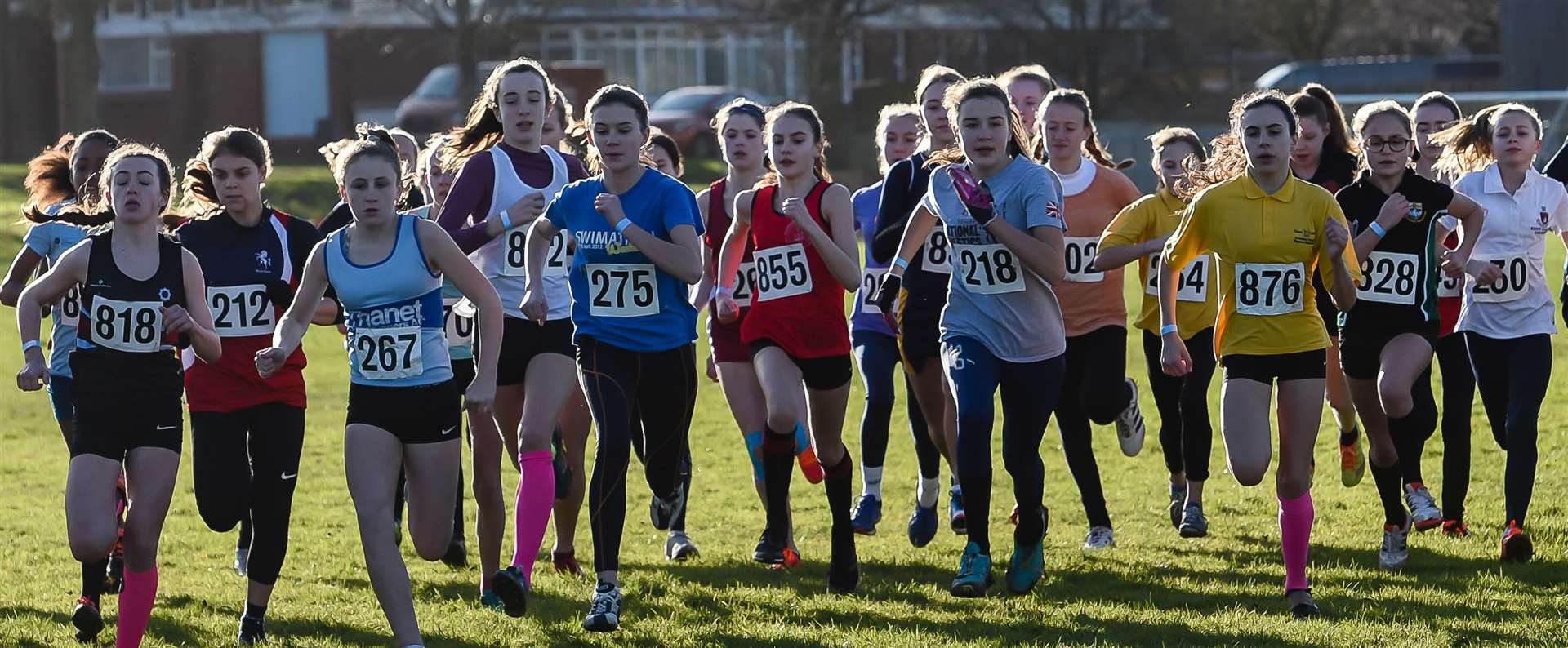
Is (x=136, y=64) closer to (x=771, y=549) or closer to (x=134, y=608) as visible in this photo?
(x=771, y=549)

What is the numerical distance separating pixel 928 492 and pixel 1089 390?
35.1 inches

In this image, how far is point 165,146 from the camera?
171ft

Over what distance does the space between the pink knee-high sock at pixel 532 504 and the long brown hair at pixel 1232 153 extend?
2.58 metres

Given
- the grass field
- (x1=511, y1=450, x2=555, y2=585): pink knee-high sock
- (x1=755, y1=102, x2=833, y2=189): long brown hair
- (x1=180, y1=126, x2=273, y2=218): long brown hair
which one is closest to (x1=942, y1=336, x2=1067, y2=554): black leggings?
the grass field

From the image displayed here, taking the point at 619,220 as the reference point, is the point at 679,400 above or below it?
below

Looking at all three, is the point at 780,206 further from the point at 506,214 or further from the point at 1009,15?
the point at 1009,15

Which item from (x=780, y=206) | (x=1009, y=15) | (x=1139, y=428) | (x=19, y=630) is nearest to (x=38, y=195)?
(x=19, y=630)

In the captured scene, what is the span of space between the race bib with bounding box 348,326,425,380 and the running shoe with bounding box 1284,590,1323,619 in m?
3.05

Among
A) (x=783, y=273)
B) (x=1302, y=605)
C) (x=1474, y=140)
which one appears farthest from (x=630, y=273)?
(x=1474, y=140)

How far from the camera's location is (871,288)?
8.59 metres

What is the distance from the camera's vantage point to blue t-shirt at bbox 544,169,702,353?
6.99 metres

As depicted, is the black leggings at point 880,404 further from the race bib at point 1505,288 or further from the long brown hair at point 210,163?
the long brown hair at point 210,163

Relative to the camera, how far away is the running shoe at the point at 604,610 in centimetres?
670

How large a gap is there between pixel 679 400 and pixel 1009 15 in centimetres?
3880
